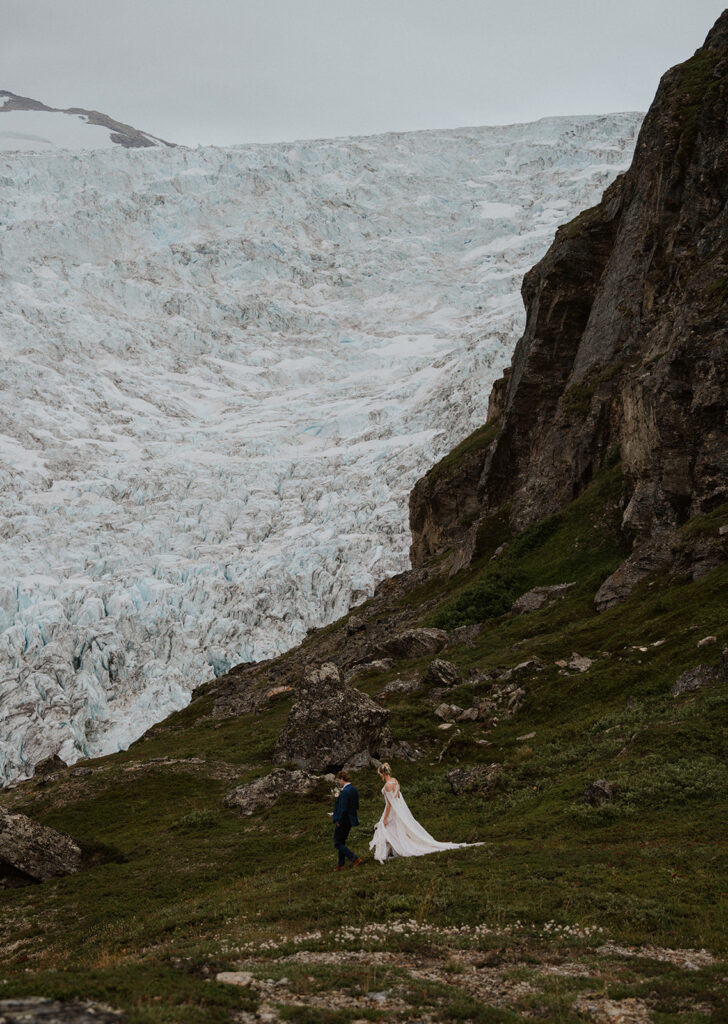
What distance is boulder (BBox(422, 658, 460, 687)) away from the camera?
32219mm

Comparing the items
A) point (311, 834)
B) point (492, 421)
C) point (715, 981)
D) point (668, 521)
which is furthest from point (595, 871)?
point (492, 421)

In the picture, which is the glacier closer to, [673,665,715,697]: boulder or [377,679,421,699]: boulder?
[377,679,421,699]: boulder

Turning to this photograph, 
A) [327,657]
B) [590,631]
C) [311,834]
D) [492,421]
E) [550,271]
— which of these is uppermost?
[550,271]

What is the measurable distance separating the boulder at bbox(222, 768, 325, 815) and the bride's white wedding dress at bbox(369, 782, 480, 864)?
25.3 ft

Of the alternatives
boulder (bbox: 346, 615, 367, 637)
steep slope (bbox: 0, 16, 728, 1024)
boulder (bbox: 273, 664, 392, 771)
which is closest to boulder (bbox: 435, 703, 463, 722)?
steep slope (bbox: 0, 16, 728, 1024)

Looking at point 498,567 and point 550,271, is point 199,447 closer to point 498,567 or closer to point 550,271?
point 550,271

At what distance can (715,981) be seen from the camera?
890cm

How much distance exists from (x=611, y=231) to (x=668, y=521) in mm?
28460

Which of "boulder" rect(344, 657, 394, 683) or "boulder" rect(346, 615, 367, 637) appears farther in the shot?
"boulder" rect(346, 615, 367, 637)

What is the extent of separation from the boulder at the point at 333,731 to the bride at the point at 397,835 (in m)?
8.72

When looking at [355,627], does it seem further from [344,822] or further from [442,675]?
[344,822]

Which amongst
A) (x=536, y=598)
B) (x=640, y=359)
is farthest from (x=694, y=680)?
(x=640, y=359)

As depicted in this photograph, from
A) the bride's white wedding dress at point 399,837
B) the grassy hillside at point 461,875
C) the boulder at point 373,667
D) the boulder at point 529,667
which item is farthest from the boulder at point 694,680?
the boulder at point 373,667

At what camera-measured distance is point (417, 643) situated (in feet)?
139
